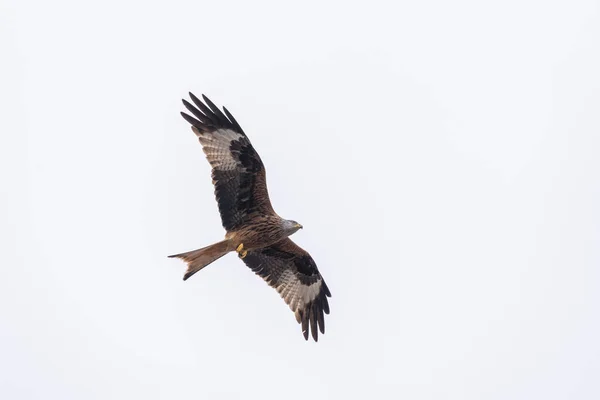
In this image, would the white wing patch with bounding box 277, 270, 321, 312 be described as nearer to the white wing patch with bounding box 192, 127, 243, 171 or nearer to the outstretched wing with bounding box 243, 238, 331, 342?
the outstretched wing with bounding box 243, 238, 331, 342

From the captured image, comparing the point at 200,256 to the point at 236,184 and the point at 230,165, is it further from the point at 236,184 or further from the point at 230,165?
the point at 230,165

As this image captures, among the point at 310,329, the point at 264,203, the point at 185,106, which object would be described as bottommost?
the point at 310,329

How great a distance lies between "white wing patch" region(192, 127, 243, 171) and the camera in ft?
48.8

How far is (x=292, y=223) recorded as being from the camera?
48.7 ft

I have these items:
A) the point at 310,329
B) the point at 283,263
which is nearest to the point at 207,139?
the point at 283,263

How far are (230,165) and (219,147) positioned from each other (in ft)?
1.08

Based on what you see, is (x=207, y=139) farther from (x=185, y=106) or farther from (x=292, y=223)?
(x=292, y=223)

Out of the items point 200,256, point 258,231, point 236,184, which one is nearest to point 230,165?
point 236,184

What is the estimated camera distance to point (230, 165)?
14.9 meters

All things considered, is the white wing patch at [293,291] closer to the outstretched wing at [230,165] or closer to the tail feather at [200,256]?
the outstretched wing at [230,165]

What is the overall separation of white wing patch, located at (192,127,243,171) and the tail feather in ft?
3.94

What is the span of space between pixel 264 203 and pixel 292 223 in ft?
1.78

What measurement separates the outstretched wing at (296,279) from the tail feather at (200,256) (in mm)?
1603

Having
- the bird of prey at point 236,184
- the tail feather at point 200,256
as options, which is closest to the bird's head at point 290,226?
the bird of prey at point 236,184
